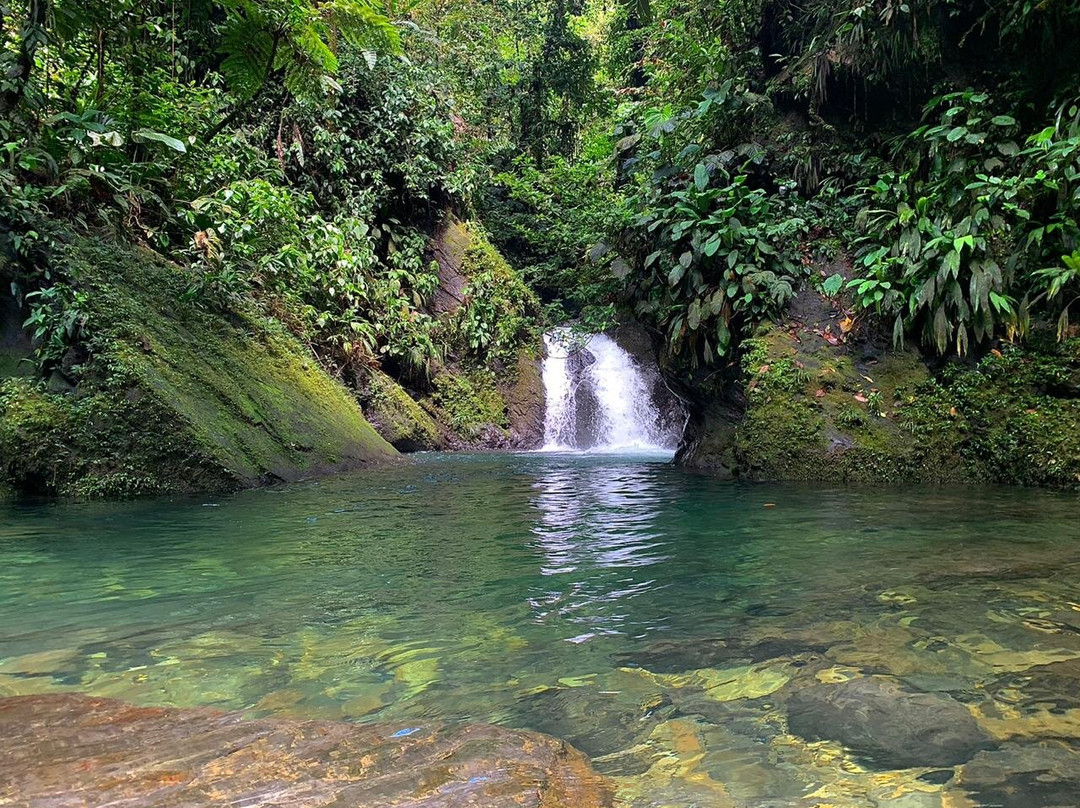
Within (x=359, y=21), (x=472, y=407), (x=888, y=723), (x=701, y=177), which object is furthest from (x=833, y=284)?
(x=472, y=407)

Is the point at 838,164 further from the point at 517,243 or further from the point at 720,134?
the point at 517,243

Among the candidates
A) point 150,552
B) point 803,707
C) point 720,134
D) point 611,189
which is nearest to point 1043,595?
point 803,707

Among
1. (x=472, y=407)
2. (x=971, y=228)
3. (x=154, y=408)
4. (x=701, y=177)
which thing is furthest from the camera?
(x=472, y=407)

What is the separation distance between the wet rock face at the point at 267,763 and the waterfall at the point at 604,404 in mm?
12656

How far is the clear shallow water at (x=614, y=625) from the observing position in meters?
1.87

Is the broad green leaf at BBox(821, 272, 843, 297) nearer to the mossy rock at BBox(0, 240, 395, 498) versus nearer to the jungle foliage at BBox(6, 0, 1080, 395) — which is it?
the jungle foliage at BBox(6, 0, 1080, 395)

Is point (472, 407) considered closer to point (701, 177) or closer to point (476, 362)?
point (476, 362)

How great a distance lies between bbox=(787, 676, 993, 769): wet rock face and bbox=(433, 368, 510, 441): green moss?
13.2 metres

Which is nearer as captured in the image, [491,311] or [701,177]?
[701,177]

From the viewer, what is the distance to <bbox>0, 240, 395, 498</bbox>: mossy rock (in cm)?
643

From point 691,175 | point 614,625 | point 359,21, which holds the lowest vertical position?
point 614,625

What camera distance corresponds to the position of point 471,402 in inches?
619

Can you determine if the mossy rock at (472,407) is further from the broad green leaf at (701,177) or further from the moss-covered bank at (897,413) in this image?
the broad green leaf at (701,177)

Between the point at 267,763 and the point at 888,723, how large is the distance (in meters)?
1.70
